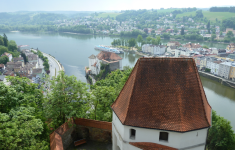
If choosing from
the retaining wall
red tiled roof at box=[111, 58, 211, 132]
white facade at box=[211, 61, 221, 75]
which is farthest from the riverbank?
red tiled roof at box=[111, 58, 211, 132]

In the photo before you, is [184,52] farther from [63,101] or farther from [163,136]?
[163,136]

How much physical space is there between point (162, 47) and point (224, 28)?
69.4 metres

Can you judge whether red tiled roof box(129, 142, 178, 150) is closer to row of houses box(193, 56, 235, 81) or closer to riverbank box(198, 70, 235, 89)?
riverbank box(198, 70, 235, 89)

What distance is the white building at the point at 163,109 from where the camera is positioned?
338 inches

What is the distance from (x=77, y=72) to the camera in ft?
164

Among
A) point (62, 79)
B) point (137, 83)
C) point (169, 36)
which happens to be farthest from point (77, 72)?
point (169, 36)

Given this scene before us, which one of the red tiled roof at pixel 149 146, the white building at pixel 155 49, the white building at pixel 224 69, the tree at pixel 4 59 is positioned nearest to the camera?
the red tiled roof at pixel 149 146

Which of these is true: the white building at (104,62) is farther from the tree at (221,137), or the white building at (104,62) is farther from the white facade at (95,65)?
the tree at (221,137)

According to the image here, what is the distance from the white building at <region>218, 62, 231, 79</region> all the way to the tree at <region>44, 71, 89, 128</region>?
1557 inches

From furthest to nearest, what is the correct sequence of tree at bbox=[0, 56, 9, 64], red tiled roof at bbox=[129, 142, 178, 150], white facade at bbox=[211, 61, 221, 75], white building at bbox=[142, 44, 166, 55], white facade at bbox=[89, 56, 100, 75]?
white building at bbox=[142, 44, 166, 55] → tree at bbox=[0, 56, 9, 64] → white facade at bbox=[89, 56, 100, 75] → white facade at bbox=[211, 61, 221, 75] → red tiled roof at bbox=[129, 142, 178, 150]

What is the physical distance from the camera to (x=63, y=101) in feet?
39.8

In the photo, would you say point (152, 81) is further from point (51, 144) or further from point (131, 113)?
point (51, 144)

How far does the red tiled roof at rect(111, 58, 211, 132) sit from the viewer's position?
28.4ft

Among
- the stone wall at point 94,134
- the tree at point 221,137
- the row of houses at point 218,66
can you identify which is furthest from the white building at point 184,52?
the stone wall at point 94,134
